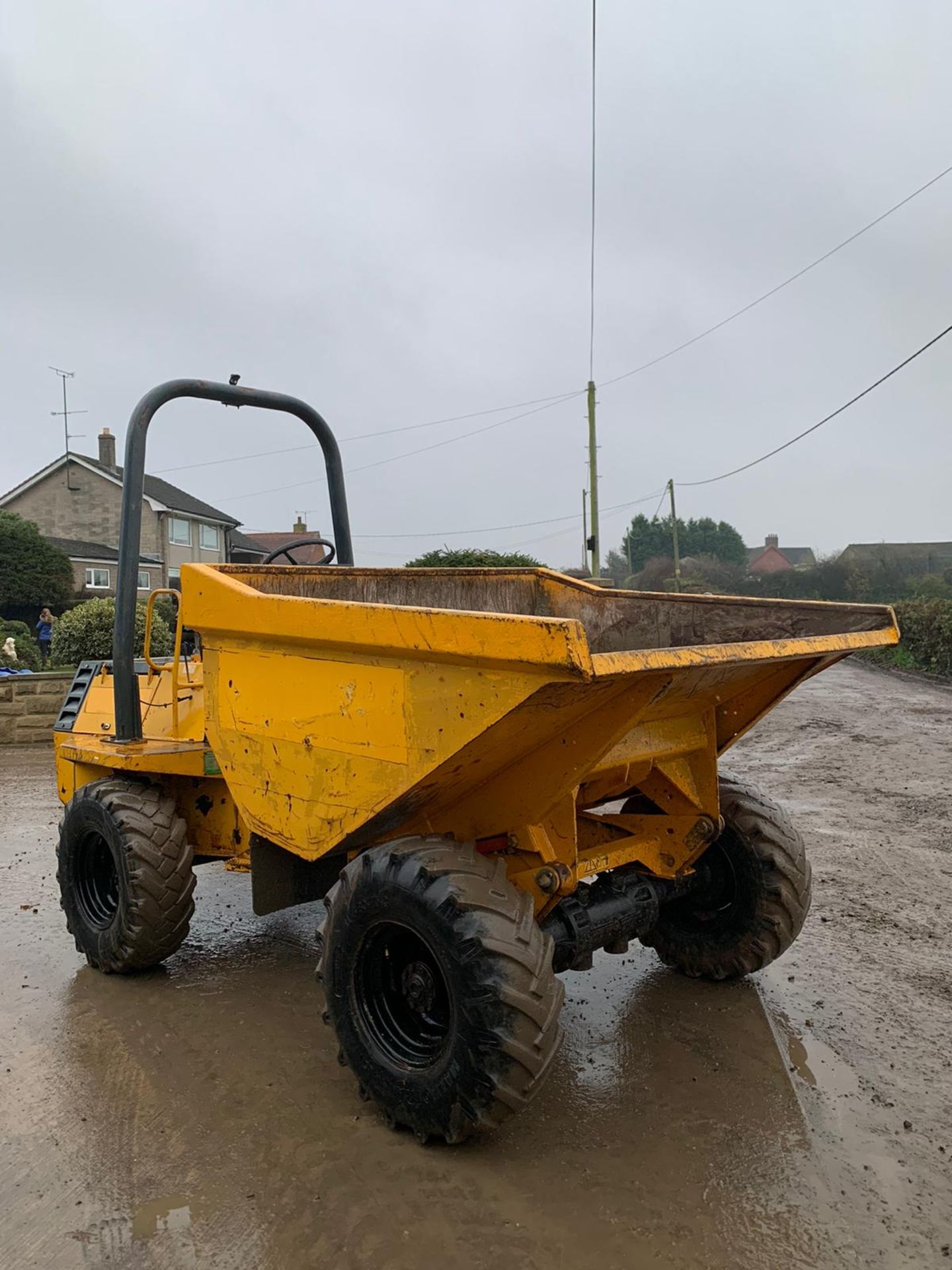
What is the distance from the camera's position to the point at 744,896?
388cm

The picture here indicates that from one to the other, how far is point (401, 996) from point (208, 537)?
40967mm

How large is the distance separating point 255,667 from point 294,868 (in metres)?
0.95

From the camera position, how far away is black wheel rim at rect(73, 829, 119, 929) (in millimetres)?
4371

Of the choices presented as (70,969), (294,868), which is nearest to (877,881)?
(294,868)

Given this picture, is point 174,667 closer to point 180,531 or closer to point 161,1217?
point 161,1217

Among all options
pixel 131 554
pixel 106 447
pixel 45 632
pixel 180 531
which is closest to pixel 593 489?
pixel 45 632

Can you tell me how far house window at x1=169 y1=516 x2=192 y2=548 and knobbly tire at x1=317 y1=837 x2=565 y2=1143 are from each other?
37.1 metres

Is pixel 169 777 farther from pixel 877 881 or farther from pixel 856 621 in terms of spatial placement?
pixel 877 881

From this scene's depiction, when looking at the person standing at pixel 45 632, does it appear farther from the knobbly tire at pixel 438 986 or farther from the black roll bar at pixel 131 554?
the knobbly tire at pixel 438 986

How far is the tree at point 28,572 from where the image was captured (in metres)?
27.5

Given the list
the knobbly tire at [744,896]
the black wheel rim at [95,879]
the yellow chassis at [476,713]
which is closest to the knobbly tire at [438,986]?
the yellow chassis at [476,713]

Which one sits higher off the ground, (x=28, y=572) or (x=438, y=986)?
(x=28, y=572)

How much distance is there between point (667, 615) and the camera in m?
4.07

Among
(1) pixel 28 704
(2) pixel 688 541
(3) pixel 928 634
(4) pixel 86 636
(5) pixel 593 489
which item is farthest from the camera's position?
(2) pixel 688 541
